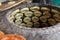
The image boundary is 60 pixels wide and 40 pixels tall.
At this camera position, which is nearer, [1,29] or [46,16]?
[1,29]

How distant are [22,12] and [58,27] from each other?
0.27m

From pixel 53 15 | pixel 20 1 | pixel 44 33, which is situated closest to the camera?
pixel 44 33

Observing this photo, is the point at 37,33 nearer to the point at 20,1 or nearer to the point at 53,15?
the point at 53,15

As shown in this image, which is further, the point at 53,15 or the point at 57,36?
the point at 53,15

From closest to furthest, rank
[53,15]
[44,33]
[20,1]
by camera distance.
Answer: [44,33] → [53,15] → [20,1]

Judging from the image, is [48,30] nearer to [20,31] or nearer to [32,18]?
[20,31]

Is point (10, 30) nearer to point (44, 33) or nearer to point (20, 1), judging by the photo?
point (44, 33)

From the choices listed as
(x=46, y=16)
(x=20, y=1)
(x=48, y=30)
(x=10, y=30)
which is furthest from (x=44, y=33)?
(x=20, y=1)

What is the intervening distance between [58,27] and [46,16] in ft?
0.73

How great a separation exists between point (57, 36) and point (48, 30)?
0.05 meters

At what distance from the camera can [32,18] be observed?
927 mm

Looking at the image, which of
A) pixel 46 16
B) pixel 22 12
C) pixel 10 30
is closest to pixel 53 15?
pixel 46 16

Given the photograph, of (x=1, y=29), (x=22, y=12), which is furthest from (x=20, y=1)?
(x=1, y=29)

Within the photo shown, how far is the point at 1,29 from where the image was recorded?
74 cm
